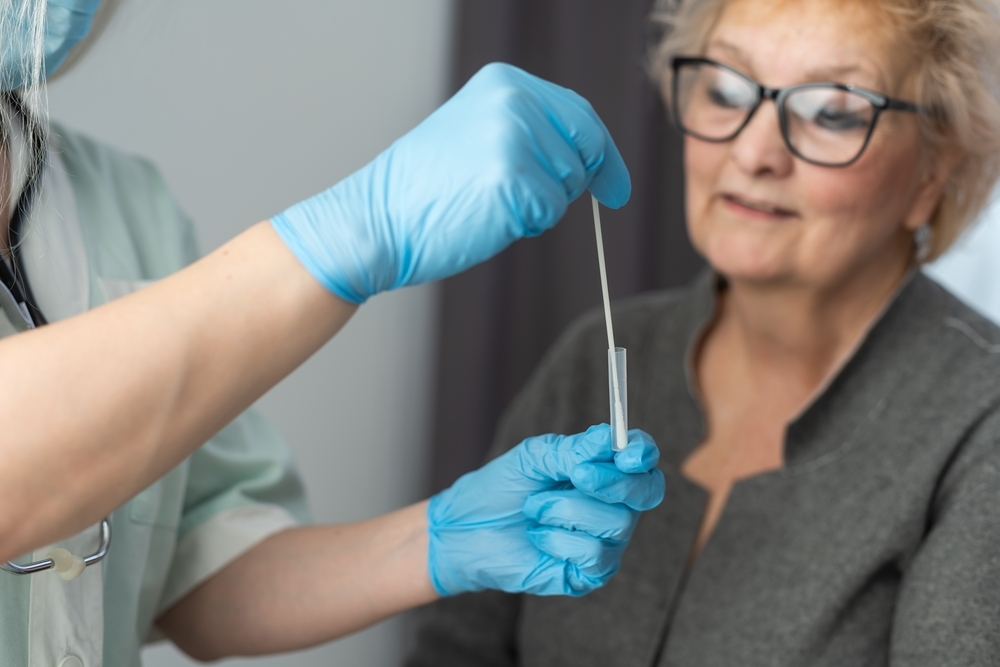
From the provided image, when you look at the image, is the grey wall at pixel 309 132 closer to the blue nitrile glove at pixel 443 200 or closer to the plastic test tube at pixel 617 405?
the blue nitrile glove at pixel 443 200

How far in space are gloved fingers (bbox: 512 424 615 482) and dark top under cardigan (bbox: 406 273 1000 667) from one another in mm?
383

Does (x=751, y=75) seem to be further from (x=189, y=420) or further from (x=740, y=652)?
(x=189, y=420)

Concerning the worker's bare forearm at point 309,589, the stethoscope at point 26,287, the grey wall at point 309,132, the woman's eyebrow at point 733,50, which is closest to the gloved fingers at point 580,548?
the worker's bare forearm at point 309,589

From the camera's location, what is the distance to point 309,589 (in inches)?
36.5

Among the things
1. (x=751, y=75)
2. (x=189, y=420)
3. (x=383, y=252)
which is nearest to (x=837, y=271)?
(x=751, y=75)

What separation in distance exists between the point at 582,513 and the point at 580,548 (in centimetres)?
4

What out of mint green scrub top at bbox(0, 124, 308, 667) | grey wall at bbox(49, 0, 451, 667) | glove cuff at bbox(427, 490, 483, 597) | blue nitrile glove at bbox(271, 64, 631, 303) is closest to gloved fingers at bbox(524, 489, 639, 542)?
glove cuff at bbox(427, 490, 483, 597)

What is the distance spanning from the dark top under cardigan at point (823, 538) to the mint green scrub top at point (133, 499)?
417mm

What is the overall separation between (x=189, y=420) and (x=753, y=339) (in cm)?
86

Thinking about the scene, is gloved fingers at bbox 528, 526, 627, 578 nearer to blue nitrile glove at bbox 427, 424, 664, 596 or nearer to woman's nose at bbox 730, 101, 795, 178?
blue nitrile glove at bbox 427, 424, 664, 596

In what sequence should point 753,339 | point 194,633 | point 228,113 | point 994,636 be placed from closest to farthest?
point 994,636, point 194,633, point 753,339, point 228,113

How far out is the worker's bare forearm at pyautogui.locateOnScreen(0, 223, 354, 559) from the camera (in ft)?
1.79

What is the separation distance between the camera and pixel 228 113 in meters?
1.48

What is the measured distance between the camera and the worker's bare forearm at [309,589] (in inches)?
35.6
